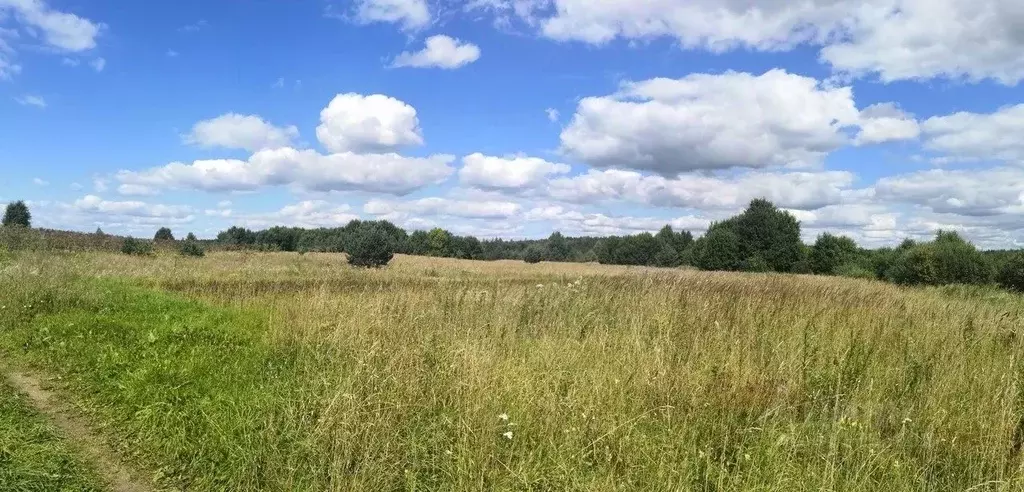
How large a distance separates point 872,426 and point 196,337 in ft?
28.0

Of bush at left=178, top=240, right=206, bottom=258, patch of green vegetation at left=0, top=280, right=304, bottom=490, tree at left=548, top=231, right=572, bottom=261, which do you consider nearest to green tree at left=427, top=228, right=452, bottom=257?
tree at left=548, top=231, right=572, bottom=261

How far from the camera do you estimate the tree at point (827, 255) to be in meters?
76.9

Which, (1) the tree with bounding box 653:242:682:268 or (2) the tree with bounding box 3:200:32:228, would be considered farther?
(1) the tree with bounding box 653:242:682:268

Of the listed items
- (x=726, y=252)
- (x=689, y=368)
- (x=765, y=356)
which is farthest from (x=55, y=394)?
(x=726, y=252)

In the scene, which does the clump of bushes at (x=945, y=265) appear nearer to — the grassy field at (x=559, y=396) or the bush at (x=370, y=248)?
the bush at (x=370, y=248)

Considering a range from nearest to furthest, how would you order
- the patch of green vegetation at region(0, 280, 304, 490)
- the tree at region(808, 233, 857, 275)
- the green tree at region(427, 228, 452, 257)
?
the patch of green vegetation at region(0, 280, 304, 490) < the tree at region(808, 233, 857, 275) < the green tree at region(427, 228, 452, 257)

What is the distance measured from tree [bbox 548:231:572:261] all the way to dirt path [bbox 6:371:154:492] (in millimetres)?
103292

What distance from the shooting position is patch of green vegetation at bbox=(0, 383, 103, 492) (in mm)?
4234

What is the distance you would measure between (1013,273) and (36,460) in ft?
185

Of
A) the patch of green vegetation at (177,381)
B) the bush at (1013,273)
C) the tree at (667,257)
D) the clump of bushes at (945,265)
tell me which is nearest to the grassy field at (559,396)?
the patch of green vegetation at (177,381)

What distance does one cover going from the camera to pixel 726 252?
64.4 meters

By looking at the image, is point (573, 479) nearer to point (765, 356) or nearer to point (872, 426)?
point (872, 426)

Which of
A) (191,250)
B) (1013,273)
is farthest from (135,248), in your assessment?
(1013,273)

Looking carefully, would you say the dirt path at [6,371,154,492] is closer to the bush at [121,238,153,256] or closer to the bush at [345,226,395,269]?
the bush at [345,226,395,269]
